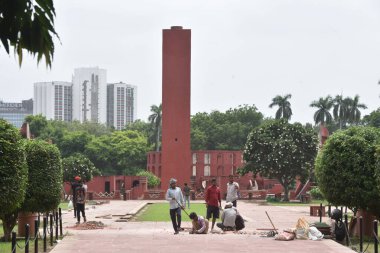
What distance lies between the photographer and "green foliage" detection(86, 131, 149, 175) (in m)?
81.4

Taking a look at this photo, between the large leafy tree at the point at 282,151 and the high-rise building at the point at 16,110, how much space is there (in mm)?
102598

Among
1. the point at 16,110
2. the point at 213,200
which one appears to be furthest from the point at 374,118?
the point at 16,110

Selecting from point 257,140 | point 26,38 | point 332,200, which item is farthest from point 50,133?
point 26,38

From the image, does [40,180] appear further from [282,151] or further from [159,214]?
[282,151]

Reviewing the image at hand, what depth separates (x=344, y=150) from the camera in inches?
658

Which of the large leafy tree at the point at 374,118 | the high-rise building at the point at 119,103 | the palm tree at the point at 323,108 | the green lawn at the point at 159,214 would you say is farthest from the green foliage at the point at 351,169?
the high-rise building at the point at 119,103

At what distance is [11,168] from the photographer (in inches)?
513

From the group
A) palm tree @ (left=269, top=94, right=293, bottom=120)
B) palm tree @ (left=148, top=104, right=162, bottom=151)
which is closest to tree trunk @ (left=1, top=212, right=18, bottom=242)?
palm tree @ (left=269, top=94, right=293, bottom=120)

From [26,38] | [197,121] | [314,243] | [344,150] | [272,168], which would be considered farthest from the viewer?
[197,121]

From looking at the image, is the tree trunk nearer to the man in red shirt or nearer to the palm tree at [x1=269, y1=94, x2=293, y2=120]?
the man in red shirt

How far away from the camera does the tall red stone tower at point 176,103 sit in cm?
5828

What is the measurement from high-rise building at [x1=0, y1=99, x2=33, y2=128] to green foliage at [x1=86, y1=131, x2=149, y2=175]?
70538 mm

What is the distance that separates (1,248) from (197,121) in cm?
7795

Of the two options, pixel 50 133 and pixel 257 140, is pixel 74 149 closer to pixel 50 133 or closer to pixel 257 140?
pixel 50 133
